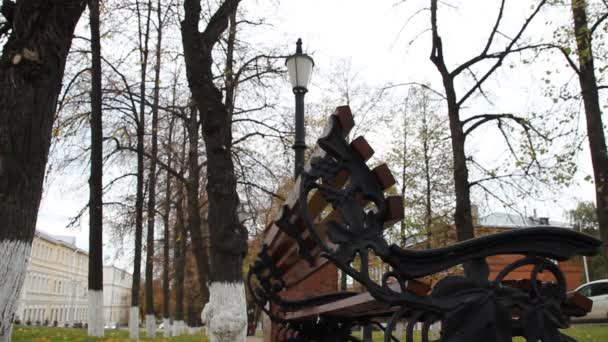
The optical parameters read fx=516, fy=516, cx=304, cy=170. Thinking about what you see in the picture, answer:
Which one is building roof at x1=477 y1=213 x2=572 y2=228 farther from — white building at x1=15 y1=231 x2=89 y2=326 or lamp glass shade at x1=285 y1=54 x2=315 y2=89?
white building at x1=15 y1=231 x2=89 y2=326

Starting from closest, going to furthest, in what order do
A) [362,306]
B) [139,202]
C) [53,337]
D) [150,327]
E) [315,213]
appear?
[362,306] < [315,213] < [53,337] < [139,202] < [150,327]

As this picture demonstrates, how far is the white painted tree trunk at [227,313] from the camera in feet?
17.5

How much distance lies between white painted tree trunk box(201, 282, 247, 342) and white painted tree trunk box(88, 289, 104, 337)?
22.8 ft

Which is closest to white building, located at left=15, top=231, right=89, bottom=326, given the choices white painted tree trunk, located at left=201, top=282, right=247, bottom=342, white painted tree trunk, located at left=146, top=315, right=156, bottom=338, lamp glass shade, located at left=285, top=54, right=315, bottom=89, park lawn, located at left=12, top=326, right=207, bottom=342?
white painted tree trunk, located at left=146, top=315, right=156, bottom=338

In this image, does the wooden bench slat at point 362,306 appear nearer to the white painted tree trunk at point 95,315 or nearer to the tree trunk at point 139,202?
the white painted tree trunk at point 95,315

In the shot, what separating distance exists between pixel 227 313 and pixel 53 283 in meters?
71.9

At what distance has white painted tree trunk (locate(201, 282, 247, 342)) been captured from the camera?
534 centimetres

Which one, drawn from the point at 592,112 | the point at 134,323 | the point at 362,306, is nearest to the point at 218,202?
the point at 362,306

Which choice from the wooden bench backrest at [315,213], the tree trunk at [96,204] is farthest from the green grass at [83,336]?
the wooden bench backrest at [315,213]

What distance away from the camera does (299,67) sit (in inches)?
255

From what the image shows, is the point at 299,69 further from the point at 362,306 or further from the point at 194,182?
the point at 194,182

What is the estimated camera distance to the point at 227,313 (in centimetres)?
560

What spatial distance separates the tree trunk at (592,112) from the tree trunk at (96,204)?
31.9 ft

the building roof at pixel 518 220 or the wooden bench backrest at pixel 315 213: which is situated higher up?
the building roof at pixel 518 220
